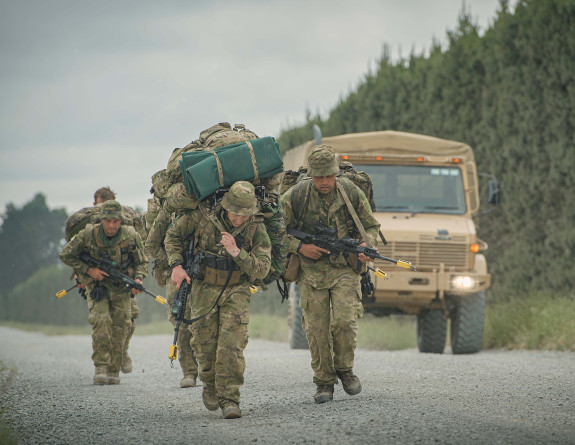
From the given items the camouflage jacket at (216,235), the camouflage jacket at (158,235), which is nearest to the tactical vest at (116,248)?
the camouflage jacket at (158,235)

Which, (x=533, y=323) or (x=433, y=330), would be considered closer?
(x=533, y=323)

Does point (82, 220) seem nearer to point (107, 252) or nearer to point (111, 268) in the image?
point (107, 252)

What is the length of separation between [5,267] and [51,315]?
25.7 m

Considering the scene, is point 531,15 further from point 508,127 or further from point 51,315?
point 51,315

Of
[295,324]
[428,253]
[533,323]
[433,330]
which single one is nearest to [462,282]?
[428,253]

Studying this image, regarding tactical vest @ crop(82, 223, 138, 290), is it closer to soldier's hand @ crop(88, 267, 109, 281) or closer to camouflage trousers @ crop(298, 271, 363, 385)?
soldier's hand @ crop(88, 267, 109, 281)

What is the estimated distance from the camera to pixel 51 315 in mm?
58531

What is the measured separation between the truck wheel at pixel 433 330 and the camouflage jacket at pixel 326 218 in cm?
586

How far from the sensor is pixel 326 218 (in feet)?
23.9

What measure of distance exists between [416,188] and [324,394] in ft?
18.9

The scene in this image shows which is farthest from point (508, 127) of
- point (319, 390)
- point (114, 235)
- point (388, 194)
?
point (319, 390)

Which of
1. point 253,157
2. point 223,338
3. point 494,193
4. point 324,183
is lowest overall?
point 223,338

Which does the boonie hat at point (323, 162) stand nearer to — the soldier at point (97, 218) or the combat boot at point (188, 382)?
the combat boot at point (188, 382)

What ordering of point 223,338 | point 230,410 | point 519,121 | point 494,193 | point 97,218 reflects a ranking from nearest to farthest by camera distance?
point 230,410
point 223,338
point 97,218
point 494,193
point 519,121
